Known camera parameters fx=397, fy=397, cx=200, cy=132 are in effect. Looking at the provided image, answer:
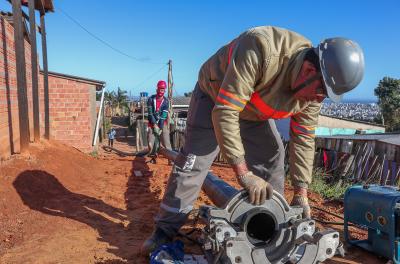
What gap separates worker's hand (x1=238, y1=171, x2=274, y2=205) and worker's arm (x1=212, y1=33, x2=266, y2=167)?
82 millimetres

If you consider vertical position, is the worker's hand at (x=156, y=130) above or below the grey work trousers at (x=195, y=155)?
below

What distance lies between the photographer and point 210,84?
313cm

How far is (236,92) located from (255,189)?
2.06 ft

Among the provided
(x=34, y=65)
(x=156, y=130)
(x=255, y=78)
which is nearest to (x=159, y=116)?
(x=156, y=130)

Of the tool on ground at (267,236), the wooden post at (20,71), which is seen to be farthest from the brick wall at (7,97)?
the tool on ground at (267,236)

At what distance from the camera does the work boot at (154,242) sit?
3.17 m

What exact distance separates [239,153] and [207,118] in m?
0.73

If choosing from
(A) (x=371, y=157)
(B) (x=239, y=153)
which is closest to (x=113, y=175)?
(B) (x=239, y=153)

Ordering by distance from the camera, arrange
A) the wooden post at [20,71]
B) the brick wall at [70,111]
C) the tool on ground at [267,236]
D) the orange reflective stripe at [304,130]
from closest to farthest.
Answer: the tool on ground at [267,236]
the orange reflective stripe at [304,130]
the wooden post at [20,71]
the brick wall at [70,111]

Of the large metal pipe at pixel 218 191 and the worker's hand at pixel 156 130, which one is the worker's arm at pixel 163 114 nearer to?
the worker's hand at pixel 156 130

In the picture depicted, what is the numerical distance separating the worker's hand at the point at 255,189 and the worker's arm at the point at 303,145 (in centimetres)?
85

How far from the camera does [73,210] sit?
Answer: 4652mm

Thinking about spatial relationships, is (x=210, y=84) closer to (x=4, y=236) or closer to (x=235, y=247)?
(x=235, y=247)

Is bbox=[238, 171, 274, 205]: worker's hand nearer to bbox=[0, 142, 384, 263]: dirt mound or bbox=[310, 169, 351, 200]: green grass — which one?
bbox=[0, 142, 384, 263]: dirt mound
